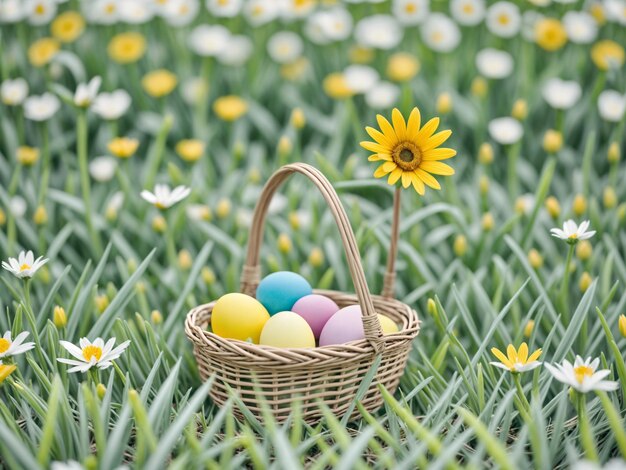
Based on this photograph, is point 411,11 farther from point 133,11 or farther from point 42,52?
point 42,52

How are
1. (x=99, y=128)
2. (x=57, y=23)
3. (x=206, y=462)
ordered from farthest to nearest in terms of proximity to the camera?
(x=57, y=23) < (x=99, y=128) < (x=206, y=462)

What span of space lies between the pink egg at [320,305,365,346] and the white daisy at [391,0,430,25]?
7.16 ft

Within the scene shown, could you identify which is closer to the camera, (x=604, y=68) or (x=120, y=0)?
(x=604, y=68)

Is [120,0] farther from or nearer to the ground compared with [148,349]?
farther from the ground

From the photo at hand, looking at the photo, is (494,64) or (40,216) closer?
(40,216)

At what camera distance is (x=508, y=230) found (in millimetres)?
2232

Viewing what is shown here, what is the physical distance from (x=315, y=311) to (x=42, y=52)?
6.60 ft

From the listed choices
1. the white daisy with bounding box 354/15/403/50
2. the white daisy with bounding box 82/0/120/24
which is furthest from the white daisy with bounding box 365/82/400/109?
the white daisy with bounding box 82/0/120/24

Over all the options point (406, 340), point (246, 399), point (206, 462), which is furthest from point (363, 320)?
point (206, 462)

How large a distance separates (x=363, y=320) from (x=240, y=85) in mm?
1998

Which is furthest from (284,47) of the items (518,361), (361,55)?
(518,361)

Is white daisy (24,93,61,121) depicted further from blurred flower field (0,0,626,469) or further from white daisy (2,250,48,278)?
white daisy (2,250,48,278)

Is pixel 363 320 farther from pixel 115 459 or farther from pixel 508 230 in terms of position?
pixel 508 230

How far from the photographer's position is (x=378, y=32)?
3.34 metres
